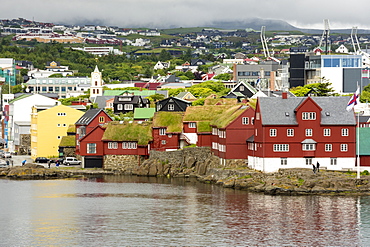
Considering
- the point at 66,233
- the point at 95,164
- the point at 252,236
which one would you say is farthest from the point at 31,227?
the point at 95,164

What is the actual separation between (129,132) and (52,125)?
13.8m

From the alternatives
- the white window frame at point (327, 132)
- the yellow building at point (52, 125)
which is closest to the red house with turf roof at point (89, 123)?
the yellow building at point (52, 125)

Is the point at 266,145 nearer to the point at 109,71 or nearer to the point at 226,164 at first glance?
the point at 226,164

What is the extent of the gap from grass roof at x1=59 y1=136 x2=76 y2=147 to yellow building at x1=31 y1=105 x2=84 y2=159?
6.99ft

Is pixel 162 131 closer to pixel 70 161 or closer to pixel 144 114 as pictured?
pixel 70 161

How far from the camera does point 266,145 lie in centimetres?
5744

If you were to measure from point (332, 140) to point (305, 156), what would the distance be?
2.24 metres

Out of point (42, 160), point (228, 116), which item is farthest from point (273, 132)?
point (42, 160)

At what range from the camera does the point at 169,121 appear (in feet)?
232

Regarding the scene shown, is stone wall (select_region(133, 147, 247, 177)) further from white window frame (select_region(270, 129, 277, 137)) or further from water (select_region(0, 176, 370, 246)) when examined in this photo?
white window frame (select_region(270, 129, 277, 137))

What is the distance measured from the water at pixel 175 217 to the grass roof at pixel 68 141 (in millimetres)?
19295

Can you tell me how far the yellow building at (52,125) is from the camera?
268ft

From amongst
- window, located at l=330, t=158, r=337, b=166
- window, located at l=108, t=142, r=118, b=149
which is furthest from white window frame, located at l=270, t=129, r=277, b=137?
window, located at l=108, t=142, r=118, b=149

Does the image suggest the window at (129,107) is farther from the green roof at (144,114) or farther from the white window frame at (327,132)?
the white window frame at (327,132)
